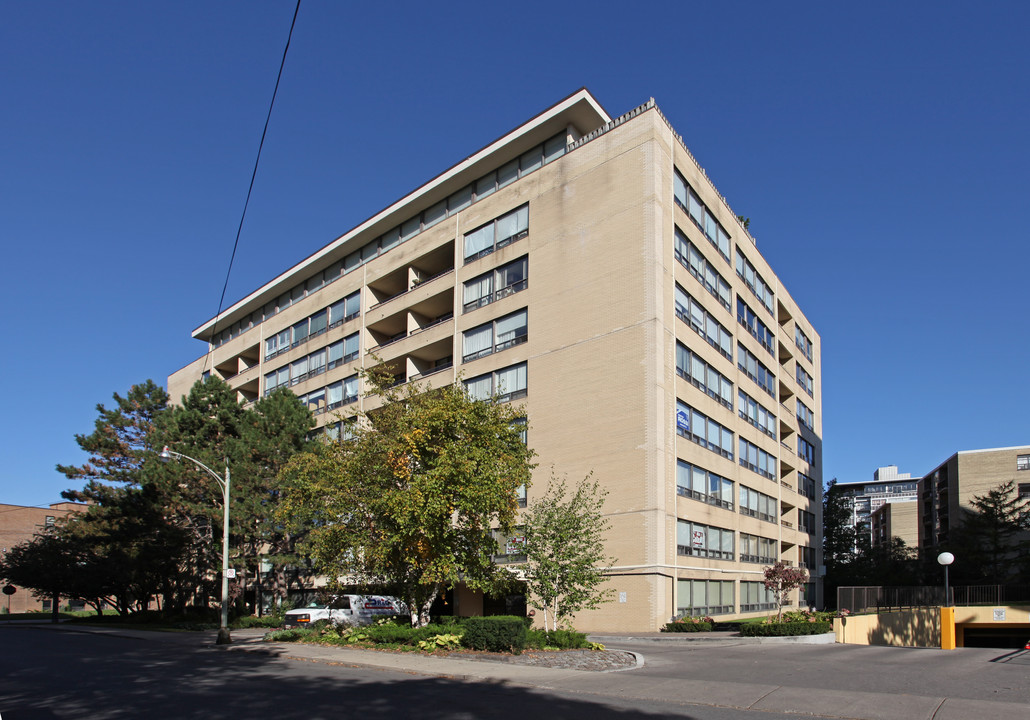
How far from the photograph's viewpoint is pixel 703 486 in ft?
125

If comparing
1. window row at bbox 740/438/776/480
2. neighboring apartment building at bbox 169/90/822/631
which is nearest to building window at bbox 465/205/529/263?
neighboring apartment building at bbox 169/90/822/631

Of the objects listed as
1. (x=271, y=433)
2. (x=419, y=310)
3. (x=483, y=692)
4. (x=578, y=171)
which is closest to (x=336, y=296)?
(x=419, y=310)

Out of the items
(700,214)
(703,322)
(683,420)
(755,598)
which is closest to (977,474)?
(755,598)

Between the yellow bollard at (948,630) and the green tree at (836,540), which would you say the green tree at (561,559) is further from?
the green tree at (836,540)

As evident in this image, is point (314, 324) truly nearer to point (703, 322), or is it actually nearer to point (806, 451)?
point (703, 322)

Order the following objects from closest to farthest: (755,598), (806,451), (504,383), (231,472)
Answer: (231,472), (504,383), (755,598), (806,451)

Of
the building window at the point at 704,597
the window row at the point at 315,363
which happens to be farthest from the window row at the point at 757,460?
the window row at the point at 315,363

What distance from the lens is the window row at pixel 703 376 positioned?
37.2m

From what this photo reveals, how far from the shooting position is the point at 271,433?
1622 inches

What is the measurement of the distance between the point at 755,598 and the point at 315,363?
33.8 m

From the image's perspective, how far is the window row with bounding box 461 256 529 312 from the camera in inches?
1610

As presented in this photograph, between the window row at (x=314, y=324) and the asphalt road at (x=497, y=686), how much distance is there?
110 feet

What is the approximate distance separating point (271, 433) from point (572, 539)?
22285mm

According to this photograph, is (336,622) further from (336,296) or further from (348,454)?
(336,296)
